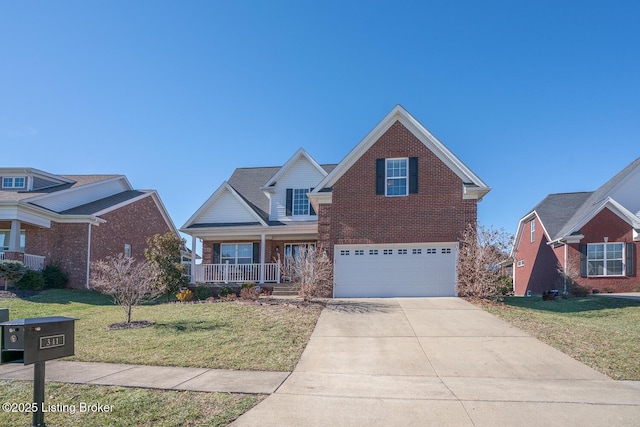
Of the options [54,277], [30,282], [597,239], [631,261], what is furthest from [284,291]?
[631,261]

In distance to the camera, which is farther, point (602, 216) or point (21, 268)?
point (602, 216)

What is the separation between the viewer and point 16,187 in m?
25.2

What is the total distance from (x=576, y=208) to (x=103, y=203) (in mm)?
28457

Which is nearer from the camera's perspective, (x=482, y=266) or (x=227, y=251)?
(x=482, y=266)

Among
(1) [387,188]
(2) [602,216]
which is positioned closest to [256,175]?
(1) [387,188]

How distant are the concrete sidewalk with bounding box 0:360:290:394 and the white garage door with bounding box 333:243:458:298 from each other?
33.9 ft

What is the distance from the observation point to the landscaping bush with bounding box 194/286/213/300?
1964cm

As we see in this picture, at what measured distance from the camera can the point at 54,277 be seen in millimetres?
21578

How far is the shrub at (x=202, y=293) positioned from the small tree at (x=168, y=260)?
0.75m

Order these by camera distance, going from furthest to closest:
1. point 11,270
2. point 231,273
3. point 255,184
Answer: point 255,184, point 231,273, point 11,270

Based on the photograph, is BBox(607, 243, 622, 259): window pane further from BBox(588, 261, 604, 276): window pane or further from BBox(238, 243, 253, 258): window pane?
BBox(238, 243, 253, 258): window pane

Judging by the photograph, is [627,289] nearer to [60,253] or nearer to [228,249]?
[228,249]

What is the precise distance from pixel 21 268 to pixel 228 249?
911 cm

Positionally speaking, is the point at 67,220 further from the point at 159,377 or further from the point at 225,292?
the point at 159,377
